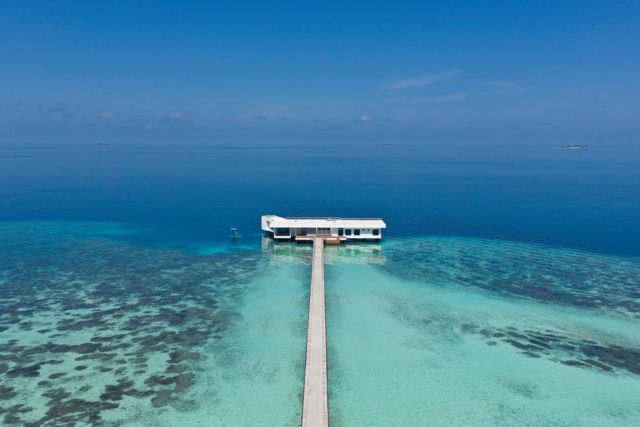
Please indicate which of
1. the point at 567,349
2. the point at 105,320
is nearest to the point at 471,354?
the point at 567,349

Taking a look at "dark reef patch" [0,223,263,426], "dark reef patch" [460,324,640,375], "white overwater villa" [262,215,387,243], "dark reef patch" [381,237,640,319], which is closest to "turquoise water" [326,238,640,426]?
"dark reef patch" [460,324,640,375]

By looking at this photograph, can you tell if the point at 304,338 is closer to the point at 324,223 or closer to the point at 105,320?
the point at 105,320

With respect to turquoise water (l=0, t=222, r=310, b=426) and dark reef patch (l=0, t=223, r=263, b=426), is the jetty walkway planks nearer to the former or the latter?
turquoise water (l=0, t=222, r=310, b=426)

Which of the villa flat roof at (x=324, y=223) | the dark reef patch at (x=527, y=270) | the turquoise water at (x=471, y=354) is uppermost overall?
the villa flat roof at (x=324, y=223)

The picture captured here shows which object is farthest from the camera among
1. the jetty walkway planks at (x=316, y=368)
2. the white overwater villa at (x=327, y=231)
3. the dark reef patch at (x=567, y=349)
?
the white overwater villa at (x=327, y=231)

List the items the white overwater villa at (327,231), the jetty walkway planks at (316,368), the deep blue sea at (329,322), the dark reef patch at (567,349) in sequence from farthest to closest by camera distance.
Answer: the white overwater villa at (327,231), the dark reef patch at (567,349), the deep blue sea at (329,322), the jetty walkway planks at (316,368)

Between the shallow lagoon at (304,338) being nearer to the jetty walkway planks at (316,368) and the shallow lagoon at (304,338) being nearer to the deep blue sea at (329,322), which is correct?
the deep blue sea at (329,322)

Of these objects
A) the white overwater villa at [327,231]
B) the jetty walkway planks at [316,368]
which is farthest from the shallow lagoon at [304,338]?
the white overwater villa at [327,231]

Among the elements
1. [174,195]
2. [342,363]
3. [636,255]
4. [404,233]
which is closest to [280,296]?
[342,363]
